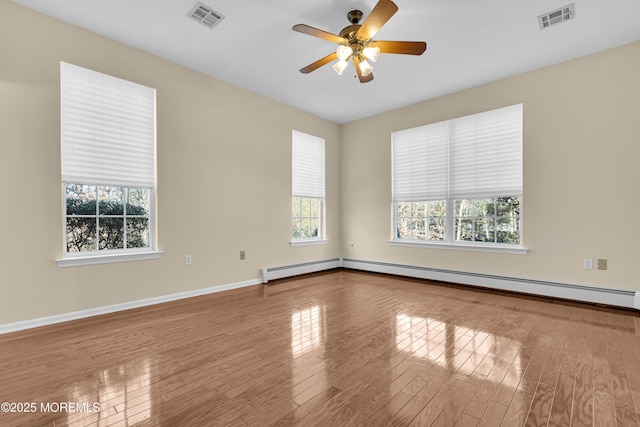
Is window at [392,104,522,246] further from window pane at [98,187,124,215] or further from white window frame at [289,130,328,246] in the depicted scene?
window pane at [98,187,124,215]

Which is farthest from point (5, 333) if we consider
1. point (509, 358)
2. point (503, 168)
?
point (503, 168)

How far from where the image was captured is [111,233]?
3441 mm

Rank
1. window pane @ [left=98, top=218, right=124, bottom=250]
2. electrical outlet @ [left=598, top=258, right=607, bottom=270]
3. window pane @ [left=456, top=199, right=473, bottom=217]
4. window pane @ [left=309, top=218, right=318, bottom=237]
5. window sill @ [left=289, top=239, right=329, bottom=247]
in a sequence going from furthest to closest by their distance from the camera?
window pane @ [left=309, top=218, right=318, bottom=237]
window sill @ [left=289, top=239, right=329, bottom=247]
window pane @ [left=456, top=199, right=473, bottom=217]
electrical outlet @ [left=598, top=258, right=607, bottom=270]
window pane @ [left=98, top=218, right=124, bottom=250]

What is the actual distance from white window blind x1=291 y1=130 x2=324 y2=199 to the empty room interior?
0.88 feet

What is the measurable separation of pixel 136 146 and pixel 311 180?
3.05 m

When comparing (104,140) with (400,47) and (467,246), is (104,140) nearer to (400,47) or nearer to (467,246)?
(400,47)

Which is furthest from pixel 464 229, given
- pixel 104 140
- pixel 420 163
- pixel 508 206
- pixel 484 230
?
pixel 104 140

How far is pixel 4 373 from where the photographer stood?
2.05 meters

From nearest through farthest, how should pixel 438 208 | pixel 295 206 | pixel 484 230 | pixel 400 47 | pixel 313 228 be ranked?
pixel 400 47, pixel 484 230, pixel 438 208, pixel 295 206, pixel 313 228

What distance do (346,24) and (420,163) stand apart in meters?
2.80

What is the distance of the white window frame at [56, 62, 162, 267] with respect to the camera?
3.07 m

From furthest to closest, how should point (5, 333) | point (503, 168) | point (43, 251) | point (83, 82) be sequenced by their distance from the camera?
point (503, 168)
point (83, 82)
point (43, 251)
point (5, 333)

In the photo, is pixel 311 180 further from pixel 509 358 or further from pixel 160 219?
pixel 509 358

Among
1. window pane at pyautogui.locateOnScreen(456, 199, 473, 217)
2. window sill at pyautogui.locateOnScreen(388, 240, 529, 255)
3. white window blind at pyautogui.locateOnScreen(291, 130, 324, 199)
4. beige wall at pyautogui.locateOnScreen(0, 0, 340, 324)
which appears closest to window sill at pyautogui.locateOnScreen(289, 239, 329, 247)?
beige wall at pyautogui.locateOnScreen(0, 0, 340, 324)
